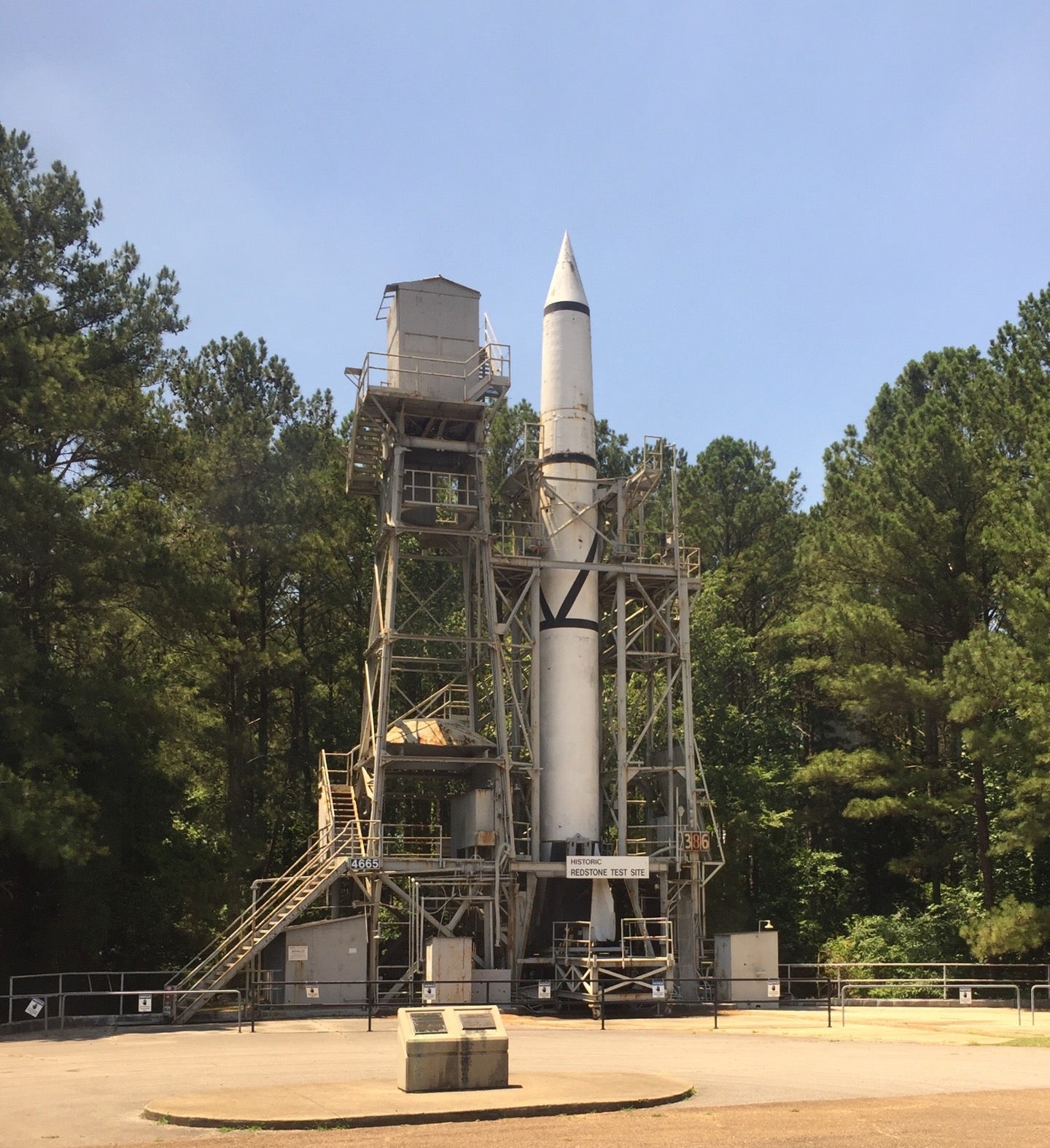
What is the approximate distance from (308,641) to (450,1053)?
119ft

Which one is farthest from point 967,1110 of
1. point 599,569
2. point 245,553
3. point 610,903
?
point 245,553

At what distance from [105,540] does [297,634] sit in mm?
16833

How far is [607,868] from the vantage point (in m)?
34.5

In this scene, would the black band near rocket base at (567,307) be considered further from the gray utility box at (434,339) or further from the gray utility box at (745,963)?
the gray utility box at (745,963)

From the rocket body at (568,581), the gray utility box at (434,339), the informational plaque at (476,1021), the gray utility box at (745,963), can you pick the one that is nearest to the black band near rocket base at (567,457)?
the rocket body at (568,581)

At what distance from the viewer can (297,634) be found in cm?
5091

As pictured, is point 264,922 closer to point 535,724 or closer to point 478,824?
point 478,824

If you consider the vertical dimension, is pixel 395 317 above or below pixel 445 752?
above

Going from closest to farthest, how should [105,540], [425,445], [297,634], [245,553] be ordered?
[105,540]
[425,445]
[245,553]
[297,634]

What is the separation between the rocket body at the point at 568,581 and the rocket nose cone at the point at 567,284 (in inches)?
1.2

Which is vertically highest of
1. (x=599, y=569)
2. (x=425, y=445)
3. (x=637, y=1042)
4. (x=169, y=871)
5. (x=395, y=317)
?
(x=395, y=317)

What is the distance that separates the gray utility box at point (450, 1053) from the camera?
1575 centimetres

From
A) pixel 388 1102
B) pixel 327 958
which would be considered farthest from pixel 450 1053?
pixel 327 958

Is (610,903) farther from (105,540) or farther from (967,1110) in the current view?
(967,1110)
